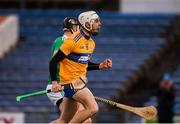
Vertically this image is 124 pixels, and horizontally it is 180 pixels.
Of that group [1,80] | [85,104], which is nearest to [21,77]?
[1,80]

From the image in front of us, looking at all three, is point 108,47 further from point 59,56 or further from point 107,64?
point 59,56

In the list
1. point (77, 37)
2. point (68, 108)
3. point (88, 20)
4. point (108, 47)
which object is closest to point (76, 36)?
point (77, 37)

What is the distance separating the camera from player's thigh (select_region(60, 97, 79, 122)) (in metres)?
12.6

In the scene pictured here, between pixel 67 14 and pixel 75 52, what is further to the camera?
pixel 67 14

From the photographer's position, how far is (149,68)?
2273cm

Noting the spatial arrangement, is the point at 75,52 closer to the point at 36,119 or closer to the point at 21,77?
the point at 36,119

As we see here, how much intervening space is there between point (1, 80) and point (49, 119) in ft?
13.5

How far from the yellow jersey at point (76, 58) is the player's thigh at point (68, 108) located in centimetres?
32

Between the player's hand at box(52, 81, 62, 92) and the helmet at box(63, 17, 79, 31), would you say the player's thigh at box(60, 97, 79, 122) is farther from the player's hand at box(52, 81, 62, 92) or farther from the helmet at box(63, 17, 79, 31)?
the helmet at box(63, 17, 79, 31)

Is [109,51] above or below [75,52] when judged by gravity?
below

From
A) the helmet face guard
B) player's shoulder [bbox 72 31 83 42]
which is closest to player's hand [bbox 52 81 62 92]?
player's shoulder [bbox 72 31 83 42]

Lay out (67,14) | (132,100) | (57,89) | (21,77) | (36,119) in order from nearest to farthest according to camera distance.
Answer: (57,89), (36,119), (132,100), (21,77), (67,14)

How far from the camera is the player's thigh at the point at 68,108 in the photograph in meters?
12.6

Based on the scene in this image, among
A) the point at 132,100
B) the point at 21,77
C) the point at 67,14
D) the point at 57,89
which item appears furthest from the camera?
the point at 67,14
